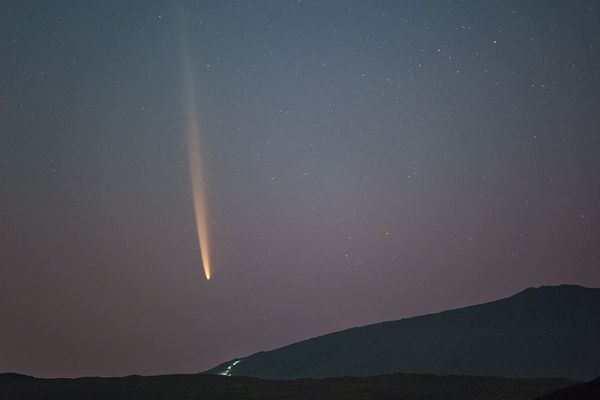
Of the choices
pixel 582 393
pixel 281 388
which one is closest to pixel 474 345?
pixel 281 388

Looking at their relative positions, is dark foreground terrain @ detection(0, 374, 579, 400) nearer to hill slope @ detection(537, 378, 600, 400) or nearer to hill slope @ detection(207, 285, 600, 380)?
hill slope @ detection(537, 378, 600, 400)

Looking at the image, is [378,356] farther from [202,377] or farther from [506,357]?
[202,377]

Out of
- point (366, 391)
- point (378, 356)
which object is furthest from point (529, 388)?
point (378, 356)

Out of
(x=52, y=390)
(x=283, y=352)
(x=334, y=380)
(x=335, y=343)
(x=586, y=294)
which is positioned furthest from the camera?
(x=283, y=352)

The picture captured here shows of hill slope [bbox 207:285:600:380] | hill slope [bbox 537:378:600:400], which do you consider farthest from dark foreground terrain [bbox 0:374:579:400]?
hill slope [bbox 207:285:600:380]

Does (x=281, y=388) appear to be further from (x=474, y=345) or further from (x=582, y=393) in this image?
(x=474, y=345)

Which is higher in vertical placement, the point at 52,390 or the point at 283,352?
the point at 283,352
